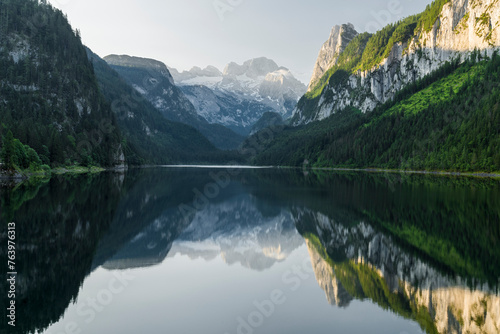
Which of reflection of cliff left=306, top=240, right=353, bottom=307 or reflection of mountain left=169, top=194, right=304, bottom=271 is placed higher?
reflection of cliff left=306, top=240, right=353, bottom=307

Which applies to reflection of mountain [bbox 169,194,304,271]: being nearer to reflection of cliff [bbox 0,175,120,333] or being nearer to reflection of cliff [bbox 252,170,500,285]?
reflection of cliff [bbox 252,170,500,285]

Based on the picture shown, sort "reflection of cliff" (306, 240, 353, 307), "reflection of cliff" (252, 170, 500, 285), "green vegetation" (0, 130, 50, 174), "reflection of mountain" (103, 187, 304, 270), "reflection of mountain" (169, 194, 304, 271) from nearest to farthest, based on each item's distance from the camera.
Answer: "reflection of cliff" (306, 240, 353, 307), "reflection of cliff" (252, 170, 500, 285), "reflection of mountain" (103, 187, 304, 270), "reflection of mountain" (169, 194, 304, 271), "green vegetation" (0, 130, 50, 174)

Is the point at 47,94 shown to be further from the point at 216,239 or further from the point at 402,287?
the point at 402,287

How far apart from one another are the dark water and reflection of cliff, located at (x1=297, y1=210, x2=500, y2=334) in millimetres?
63

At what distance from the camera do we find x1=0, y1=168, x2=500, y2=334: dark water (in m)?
12.6

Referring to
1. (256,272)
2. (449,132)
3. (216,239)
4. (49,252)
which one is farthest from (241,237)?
(449,132)

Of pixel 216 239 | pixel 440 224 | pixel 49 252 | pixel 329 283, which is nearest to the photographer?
pixel 329 283

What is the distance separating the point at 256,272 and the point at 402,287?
7357mm

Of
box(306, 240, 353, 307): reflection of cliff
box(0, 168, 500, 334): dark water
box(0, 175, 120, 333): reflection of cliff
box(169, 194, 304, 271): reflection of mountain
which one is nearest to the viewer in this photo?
box(0, 168, 500, 334): dark water

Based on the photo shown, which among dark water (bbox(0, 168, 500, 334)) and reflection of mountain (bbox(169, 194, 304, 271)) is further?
reflection of mountain (bbox(169, 194, 304, 271))

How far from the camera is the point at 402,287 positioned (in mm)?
15562

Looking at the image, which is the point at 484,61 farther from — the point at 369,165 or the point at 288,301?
the point at 288,301

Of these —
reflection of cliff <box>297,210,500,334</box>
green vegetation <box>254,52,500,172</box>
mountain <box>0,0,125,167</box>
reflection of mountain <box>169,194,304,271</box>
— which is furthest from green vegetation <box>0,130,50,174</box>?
green vegetation <box>254,52,500,172</box>

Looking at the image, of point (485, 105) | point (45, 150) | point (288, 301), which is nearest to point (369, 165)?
point (485, 105)
